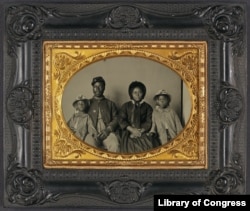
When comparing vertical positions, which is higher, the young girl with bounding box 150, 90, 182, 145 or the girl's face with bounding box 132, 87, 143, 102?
the girl's face with bounding box 132, 87, 143, 102

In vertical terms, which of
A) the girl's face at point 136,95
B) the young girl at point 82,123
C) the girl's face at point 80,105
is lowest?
the young girl at point 82,123

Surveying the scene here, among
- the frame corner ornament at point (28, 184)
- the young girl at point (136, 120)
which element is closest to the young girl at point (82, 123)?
the young girl at point (136, 120)

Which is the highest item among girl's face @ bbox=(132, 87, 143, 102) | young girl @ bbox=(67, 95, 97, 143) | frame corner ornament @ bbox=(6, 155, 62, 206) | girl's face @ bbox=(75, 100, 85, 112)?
girl's face @ bbox=(132, 87, 143, 102)

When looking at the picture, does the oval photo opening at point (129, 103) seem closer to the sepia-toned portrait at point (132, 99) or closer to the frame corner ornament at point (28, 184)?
the sepia-toned portrait at point (132, 99)

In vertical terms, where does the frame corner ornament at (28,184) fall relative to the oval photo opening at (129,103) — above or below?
below

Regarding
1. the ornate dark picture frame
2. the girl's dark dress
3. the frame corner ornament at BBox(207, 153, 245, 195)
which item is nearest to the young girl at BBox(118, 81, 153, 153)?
the girl's dark dress

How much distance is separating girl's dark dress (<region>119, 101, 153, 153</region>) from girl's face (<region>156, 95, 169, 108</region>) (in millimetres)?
39

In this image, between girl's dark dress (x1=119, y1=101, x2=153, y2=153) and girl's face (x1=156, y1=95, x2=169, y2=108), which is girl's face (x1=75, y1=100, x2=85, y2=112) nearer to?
girl's dark dress (x1=119, y1=101, x2=153, y2=153)

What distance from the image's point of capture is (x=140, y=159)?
250 inches

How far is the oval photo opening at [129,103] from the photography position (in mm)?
6328

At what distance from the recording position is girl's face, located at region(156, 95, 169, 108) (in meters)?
6.33

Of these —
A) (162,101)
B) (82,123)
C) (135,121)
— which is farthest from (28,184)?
(162,101)

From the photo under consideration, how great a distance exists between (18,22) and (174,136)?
0.74 metres

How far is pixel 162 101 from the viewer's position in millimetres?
6328
